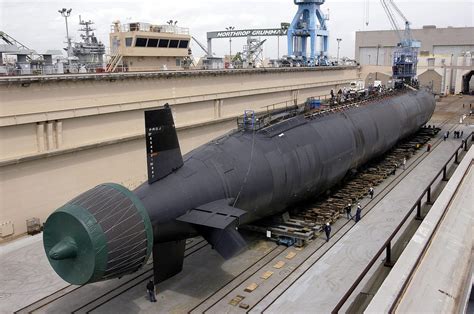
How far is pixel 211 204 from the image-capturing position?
17.1 m

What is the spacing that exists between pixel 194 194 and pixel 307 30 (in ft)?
212

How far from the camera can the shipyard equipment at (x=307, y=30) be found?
7500cm

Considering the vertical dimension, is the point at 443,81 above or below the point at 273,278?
above

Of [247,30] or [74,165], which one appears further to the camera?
[247,30]

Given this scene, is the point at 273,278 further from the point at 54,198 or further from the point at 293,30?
the point at 293,30

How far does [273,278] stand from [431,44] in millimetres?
114350

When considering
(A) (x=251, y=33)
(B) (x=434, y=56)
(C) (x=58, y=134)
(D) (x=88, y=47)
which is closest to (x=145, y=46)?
(D) (x=88, y=47)

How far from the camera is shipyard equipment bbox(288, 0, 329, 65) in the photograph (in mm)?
75000

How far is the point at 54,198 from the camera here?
26.6 meters

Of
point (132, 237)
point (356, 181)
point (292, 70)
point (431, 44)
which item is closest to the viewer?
point (132, 237)

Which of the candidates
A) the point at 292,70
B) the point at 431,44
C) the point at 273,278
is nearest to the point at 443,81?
the point at 431,44

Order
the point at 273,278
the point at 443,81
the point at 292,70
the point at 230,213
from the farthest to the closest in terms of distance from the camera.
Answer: the point at 443,81, the point at 292,70, the point at 273,278, the point at 230,213

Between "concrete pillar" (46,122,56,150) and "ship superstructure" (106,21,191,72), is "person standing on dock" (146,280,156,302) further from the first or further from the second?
"ship superstructure" (106,21,191,72)

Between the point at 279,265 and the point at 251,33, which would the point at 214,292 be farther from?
the point at 251,33
